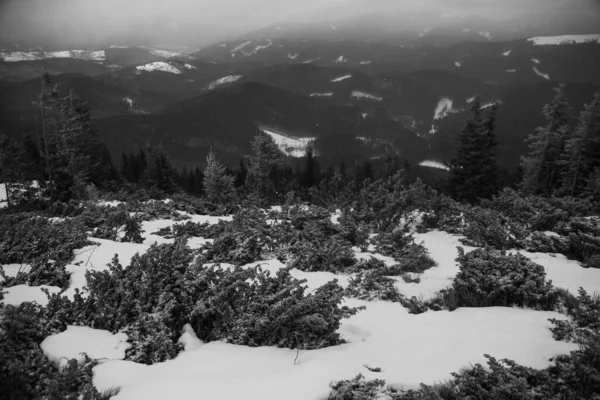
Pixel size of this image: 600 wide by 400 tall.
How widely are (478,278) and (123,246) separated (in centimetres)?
756

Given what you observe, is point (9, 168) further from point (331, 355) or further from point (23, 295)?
point (331, 355)

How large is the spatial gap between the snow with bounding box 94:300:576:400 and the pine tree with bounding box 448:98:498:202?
29981 millimetres

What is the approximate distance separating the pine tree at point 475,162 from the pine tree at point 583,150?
550 cm

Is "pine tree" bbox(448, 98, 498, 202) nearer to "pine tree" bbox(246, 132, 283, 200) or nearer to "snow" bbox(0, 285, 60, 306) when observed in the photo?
"pine tree" bbox(246, 132, 283, 200)

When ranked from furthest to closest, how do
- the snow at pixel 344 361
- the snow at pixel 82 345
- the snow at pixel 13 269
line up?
the snow at pixel 13 269, the snow at pixel 82 345, the snow at pixel 344 361

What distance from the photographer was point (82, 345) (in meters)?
3.63

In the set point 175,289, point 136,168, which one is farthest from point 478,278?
point 136,168

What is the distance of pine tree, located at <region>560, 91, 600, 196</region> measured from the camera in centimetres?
2781

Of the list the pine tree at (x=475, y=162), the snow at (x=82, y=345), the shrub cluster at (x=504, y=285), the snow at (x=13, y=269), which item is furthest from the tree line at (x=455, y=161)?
the snow at (x=82, y=345)

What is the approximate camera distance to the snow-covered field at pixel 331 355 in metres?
3.04

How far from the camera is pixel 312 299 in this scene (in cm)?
406

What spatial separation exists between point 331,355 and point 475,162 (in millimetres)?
32511

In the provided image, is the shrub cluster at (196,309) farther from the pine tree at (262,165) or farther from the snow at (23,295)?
the pine tree at (262,165)

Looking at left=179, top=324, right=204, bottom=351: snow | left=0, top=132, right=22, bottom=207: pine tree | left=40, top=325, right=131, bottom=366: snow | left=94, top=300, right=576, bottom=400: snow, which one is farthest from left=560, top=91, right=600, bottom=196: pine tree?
left=0, top=132, right=22, bottom=207: pine tree
